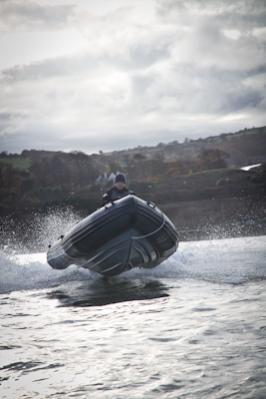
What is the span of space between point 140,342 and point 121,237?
17.2 feet

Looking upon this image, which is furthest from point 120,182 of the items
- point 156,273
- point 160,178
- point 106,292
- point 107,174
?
point 160,178

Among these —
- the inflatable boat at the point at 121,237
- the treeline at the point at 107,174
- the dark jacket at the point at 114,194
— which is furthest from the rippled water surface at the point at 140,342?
the treeline at the point at 107,174

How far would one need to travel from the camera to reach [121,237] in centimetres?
949

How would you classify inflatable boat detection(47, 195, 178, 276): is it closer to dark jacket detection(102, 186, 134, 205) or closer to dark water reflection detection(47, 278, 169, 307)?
dark water reflection detection(47, 278, 169, 307)

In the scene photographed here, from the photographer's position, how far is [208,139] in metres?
120

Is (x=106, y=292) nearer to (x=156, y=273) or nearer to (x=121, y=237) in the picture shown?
(x=121, y=237)

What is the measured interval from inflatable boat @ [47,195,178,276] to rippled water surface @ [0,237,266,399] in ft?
4.26

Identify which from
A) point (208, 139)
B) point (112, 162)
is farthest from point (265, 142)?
point (112, 162)

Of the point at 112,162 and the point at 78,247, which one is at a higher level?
the point at 112,162

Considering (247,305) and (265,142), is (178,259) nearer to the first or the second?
(247,305)

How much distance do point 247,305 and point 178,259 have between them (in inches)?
318

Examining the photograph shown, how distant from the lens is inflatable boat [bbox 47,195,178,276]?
30.6 feet

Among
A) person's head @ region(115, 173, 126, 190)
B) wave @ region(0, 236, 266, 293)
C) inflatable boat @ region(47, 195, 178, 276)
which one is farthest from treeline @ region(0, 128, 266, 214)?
inflatable boat @ region(47, 195, 178, 276)

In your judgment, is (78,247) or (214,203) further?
(214,203)
